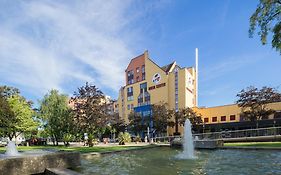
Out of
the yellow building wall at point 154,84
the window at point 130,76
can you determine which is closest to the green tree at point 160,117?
the yellow building wall at point 154,84

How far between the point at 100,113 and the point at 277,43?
65.3 feet

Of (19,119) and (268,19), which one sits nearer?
(268,19)

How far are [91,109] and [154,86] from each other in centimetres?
5920

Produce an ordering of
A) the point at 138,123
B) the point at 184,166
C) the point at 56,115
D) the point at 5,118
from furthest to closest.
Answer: the point at 138,123
the point at 56,115
the point at 5,118
the point at 184,166

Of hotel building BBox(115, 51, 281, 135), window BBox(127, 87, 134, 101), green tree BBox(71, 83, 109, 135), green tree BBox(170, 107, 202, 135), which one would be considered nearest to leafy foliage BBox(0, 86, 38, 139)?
green tree BBox(71, 83, 109, 135)

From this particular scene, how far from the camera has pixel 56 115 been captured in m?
43.1

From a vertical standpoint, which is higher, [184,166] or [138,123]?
[184,166]

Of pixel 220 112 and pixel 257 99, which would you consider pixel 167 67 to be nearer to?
pixel 220 112

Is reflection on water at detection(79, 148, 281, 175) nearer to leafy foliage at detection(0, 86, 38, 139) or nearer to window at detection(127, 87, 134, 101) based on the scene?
leafy foliage at detection(0, 86, 38, 139)

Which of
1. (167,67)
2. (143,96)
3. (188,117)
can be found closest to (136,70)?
(143,96)

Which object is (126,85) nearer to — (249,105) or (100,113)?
(249,105)

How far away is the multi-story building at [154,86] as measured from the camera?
258ft

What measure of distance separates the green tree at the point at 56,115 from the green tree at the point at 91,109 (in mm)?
8917

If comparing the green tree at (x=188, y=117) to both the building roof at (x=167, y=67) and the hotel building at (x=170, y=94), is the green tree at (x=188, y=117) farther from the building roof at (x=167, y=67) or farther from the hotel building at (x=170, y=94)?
the building roof at (x=167, y=67)
